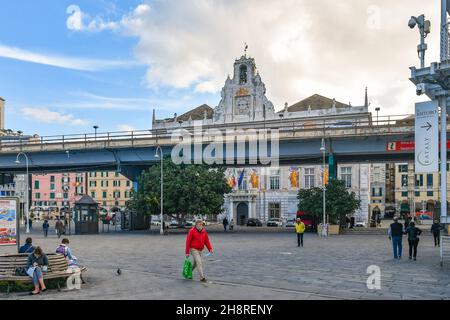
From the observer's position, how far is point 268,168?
8469 centimetres

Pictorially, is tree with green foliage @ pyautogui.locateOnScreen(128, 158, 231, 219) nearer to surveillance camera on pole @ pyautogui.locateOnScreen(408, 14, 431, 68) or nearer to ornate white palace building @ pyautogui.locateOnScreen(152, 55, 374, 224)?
surveillance camera on pole @ pyautogui.locateOnScreen(408, 14, 431, 68)

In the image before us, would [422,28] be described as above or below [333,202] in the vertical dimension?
above

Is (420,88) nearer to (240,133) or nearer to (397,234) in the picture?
(397,234)

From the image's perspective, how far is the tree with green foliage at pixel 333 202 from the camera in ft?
148

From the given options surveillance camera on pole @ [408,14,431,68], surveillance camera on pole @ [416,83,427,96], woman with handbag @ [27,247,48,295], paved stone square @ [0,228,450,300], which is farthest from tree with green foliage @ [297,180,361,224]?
woman with handbag @ [27,247,48,295]

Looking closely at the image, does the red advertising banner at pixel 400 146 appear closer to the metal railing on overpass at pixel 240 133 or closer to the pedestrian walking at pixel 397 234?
the metal railing on overpass at pixel 240 133

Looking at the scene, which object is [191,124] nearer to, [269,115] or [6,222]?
[269,115]

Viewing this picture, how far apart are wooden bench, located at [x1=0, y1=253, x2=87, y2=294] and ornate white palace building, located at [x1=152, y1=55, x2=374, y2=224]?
210 feet

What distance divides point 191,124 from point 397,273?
78592mm

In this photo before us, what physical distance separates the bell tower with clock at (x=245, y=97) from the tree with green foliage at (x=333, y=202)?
40.8 meters

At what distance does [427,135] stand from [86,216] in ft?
109

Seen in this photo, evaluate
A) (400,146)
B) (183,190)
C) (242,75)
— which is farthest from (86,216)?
(242,75)

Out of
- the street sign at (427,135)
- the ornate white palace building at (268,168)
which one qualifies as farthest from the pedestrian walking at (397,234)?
the ornate white palace building at (268,168)

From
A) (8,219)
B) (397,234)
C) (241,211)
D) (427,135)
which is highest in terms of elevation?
(427,135)
